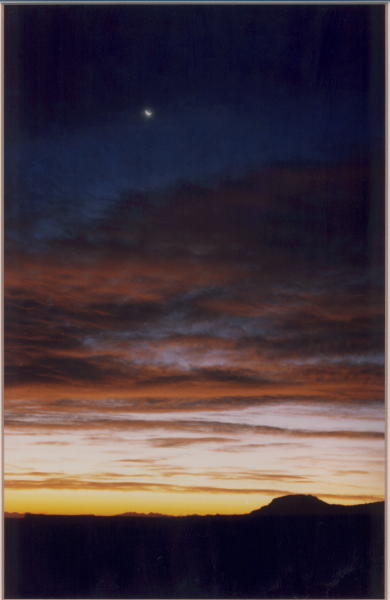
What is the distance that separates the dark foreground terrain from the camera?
3.58m

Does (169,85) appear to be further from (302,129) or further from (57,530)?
(57,530)

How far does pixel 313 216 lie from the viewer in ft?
12.1

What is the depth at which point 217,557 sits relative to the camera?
361cm

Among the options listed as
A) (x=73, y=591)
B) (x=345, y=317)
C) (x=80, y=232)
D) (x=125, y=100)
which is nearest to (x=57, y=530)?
(x=73, y=591)

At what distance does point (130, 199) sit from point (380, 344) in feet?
4.22

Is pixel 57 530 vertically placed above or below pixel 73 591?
above

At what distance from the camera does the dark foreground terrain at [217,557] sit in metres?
3.58

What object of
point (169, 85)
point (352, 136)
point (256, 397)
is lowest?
point (256, 397)

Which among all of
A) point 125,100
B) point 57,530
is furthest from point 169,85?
point 57,530

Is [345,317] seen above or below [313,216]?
below

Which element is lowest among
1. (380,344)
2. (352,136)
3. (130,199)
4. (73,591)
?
(73,591)

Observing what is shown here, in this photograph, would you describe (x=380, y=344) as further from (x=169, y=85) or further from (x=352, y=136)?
(x=169, y=85)

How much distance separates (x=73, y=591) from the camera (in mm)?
3600

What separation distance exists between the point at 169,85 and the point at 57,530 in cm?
204
